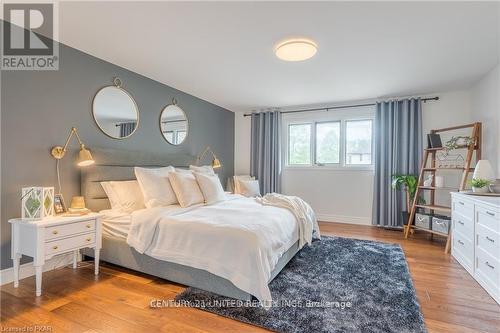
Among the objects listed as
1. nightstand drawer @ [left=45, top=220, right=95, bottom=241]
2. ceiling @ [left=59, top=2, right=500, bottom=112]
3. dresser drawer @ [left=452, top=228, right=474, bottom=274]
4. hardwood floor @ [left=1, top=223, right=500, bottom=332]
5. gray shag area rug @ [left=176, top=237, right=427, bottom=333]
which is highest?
ceiling @ [left=59, top=2, right=500, bottom=112]

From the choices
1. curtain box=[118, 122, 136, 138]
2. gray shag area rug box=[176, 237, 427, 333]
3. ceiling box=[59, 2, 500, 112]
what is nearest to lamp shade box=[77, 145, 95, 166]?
curtain box=[118, 122, 136, 138]

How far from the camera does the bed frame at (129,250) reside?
2074 millimetres

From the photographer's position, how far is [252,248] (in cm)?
189

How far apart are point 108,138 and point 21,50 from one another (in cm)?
113

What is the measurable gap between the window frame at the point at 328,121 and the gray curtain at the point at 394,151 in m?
0.23

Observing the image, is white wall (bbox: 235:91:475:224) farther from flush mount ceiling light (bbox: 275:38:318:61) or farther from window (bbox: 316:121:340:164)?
flush mount ceiling light (bbox: 275:38:318:61)

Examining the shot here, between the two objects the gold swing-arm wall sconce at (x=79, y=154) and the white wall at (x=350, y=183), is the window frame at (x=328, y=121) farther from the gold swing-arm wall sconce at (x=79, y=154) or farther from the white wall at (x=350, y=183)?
the gold swing-arm wall sconce at (x=79, y=154)

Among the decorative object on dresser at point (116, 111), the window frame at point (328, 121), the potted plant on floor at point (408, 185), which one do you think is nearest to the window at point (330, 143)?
the window frame at point (328, 121)

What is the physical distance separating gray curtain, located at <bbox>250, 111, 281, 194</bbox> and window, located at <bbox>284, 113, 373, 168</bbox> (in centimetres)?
30

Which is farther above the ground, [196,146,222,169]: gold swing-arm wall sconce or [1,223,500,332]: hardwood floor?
[196,146,222,169]: gold swing-arm wall sconce

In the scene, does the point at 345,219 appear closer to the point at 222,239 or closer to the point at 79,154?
the point at 222,239

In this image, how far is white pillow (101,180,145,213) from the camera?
9.02 feet

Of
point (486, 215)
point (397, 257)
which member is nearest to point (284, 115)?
point (397, 257)

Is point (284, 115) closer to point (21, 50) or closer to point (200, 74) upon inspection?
point (200, 74)
